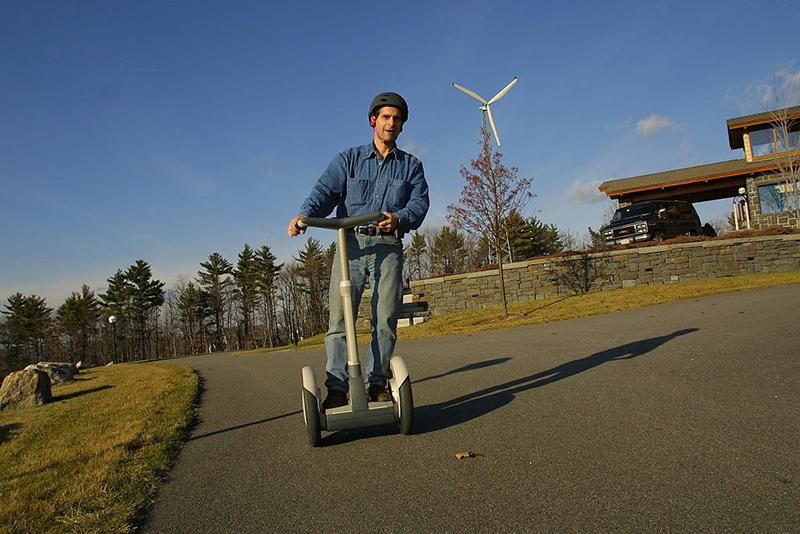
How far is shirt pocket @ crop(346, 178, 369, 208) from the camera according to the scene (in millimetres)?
3652

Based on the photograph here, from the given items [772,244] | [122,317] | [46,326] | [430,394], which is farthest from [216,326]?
[430,394]

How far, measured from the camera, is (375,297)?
3561mm

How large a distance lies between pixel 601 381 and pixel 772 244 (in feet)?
60.3

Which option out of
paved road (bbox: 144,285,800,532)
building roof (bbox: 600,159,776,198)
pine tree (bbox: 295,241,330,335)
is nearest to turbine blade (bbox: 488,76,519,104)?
building roof (bbox: 600,159,776,198)

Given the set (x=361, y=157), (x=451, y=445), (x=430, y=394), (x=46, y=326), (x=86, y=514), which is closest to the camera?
(x=86, y=514)

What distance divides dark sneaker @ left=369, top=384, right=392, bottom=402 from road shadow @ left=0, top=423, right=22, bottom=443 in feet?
19.1

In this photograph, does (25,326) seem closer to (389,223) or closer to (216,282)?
(216,282)

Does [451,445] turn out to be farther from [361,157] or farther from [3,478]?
[3,478]

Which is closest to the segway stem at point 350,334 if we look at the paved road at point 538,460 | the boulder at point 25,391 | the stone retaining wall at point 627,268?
the paved road at point 538,460

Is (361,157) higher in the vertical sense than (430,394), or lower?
higher

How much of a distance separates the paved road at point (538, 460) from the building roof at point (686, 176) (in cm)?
2623

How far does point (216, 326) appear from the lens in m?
69.0

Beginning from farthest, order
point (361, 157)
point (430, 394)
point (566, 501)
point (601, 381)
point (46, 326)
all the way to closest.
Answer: point (46, 326)
point (430, 394)
point (601, 381)
point (361, 157)
point (566, 501)

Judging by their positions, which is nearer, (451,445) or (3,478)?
(451,445)
